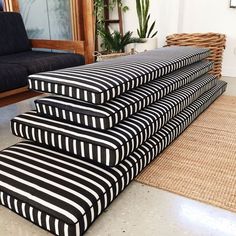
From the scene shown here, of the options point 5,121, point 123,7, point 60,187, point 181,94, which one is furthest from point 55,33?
point 60,187

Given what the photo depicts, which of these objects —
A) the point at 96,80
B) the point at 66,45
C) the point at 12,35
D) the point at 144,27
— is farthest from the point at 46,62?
the point at 144,27

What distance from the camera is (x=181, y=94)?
1.43 meters

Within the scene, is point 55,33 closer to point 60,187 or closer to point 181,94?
point 181,94

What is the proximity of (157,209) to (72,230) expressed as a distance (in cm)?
31

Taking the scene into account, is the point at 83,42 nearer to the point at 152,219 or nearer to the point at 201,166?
the point at 201,166

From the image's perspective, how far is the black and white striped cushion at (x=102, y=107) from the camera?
3.00 feet

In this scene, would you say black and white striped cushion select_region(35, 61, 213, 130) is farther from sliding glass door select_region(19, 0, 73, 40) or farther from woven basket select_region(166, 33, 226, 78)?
sliding glass door select_region(19, 0, 73, 40)

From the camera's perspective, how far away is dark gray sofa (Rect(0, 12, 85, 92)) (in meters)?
1.40

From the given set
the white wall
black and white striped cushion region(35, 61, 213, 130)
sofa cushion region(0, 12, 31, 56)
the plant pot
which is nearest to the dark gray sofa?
sofa cushion region(0, 12, 31, 56)

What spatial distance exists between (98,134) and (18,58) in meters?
1.10

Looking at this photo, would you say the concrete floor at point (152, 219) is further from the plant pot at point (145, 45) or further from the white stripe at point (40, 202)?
the plant pot at point (145, 45)

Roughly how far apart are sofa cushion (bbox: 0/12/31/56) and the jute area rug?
137 cm

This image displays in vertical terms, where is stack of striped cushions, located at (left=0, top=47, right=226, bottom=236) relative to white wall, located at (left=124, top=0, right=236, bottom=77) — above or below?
below

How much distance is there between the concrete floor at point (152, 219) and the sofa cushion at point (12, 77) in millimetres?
680
